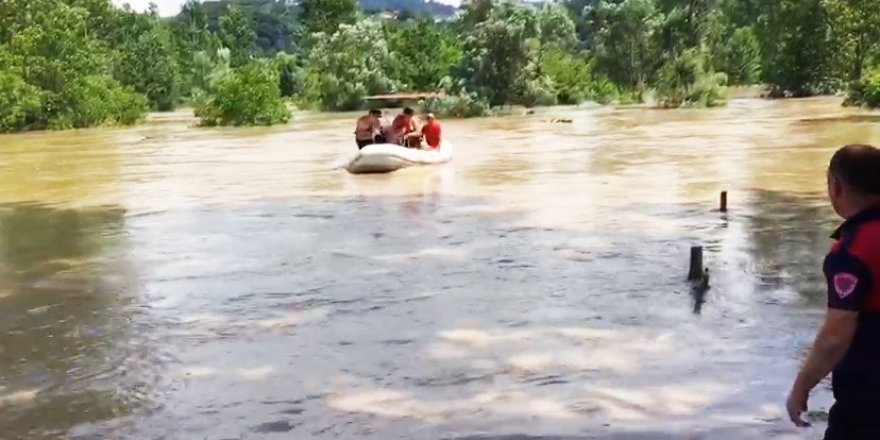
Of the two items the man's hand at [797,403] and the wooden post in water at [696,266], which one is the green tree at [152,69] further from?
the man's hand at [797,403]

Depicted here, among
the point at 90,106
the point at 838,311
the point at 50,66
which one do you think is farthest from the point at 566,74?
the point at 838,311

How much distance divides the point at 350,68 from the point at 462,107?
9531 mm

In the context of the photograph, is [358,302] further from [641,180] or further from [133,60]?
[133,60]

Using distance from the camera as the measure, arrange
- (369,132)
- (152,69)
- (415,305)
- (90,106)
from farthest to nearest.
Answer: (152,69)
(90,106)
(369,132)
(415,305)

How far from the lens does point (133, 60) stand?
60625 mm

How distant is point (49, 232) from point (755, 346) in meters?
9.57

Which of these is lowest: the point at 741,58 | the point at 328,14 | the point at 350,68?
the point at 741,58

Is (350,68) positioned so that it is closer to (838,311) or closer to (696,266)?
(696,266)

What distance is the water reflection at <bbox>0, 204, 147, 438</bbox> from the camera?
253 inches

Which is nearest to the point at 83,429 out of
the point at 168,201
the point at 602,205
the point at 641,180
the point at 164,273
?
the point at 164,273

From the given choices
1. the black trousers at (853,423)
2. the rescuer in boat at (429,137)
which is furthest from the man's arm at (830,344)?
the rescuer in boat at (429,137)

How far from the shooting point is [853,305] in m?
3.03

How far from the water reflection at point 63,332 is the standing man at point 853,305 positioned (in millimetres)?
4254

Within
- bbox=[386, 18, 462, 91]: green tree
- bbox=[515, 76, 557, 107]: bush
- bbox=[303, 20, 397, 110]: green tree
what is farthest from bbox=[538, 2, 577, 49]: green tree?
bbox=[303, 20, 397, 110]: green tree
